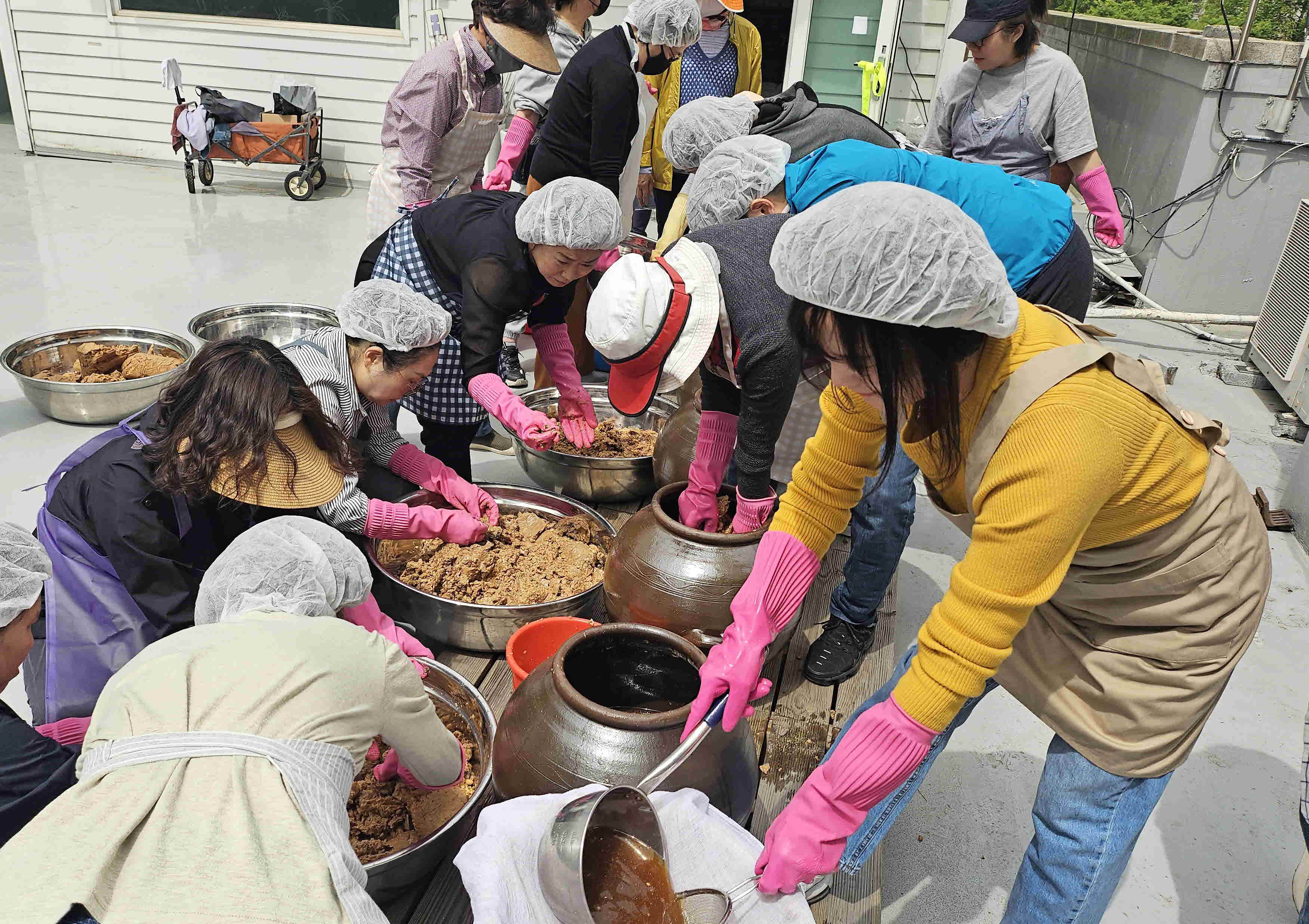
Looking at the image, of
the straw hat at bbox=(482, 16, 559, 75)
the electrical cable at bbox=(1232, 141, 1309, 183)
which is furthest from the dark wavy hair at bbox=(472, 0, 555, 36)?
the electrical cable at bbox=(1232, 141, 1309, 183)

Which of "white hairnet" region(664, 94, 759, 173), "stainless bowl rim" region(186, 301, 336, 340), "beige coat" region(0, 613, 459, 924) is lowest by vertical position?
"stainless bowl rim" region(186, 301, 336, 340)

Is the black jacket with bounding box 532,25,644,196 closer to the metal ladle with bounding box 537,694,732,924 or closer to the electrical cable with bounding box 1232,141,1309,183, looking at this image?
the metal ladle with bounding box 537,694,732,924

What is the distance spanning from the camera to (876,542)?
87.5 inches

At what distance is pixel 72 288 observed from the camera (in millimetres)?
4977

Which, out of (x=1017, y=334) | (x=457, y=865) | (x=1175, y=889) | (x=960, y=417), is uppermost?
(x=1017, y=334)

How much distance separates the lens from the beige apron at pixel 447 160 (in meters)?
3.51

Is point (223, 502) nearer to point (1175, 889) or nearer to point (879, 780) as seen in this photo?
point (879, 780)

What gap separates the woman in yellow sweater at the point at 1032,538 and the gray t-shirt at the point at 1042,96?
2.07 m

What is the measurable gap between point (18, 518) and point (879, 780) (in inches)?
115

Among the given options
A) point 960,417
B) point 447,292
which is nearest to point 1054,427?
point 960,417

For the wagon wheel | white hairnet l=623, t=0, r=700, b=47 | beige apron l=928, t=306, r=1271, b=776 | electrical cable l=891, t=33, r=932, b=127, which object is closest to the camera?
beige apron l=928, t=306, r=1271, b=776

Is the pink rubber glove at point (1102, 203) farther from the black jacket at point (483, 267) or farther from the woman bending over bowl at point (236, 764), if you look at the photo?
the woman bending over bowl at point (236, 764)

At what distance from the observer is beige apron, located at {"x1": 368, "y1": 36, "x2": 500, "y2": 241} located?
3510mm

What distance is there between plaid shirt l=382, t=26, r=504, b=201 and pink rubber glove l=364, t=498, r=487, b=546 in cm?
173
